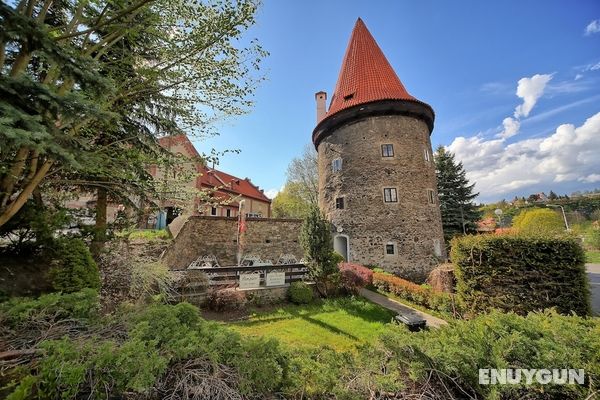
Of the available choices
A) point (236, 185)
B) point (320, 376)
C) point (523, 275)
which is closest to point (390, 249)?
point (523, 275)

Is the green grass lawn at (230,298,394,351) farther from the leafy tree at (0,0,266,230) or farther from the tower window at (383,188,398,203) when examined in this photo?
the tower window at (383,188,398,203)

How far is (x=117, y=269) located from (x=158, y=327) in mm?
5908

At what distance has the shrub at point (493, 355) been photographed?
7.35ft

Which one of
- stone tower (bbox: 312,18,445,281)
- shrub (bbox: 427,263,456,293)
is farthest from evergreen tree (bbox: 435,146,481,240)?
shrub (bbox: 427,263,456,293)

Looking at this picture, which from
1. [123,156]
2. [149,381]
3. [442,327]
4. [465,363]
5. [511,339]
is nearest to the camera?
[149,381]

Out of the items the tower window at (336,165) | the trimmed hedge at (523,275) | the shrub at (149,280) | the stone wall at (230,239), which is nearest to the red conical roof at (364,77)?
the tower window at (336,165)

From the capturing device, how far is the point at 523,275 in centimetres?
706

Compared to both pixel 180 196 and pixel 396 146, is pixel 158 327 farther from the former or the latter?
pixel 396 146

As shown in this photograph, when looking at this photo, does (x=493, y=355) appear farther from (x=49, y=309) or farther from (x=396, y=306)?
(x=396, y=306)

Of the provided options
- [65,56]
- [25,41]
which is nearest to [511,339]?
[65,56]

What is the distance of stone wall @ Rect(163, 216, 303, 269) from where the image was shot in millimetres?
13540

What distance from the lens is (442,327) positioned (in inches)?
131

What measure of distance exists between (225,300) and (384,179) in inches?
497

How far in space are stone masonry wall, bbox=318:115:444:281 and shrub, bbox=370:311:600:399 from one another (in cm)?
1351
